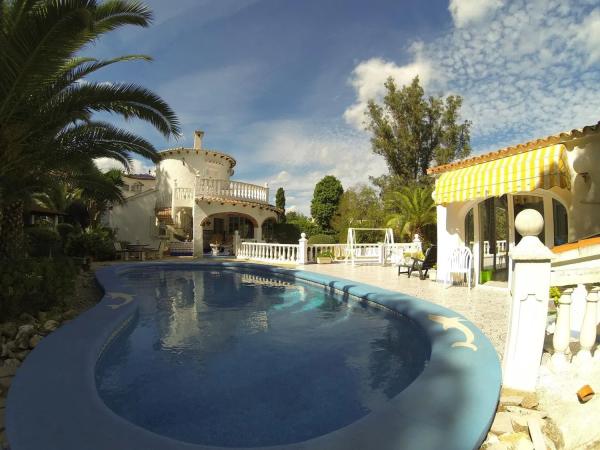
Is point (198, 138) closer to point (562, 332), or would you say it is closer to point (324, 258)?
point (324, 258)

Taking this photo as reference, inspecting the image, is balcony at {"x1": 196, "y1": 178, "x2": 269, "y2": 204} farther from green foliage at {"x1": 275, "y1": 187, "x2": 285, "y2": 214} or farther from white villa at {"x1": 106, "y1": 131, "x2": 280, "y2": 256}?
green foliage at {"x1": 275, "y1": 187, "x2": 285, "y2": 214}

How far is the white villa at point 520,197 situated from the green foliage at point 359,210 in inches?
806

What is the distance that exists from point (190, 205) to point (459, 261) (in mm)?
21955

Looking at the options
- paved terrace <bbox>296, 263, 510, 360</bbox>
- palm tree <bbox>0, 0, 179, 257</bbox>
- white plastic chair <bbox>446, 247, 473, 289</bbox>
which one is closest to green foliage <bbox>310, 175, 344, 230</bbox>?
paved terrace <bbox>296, 263, 510, 360</bbox>

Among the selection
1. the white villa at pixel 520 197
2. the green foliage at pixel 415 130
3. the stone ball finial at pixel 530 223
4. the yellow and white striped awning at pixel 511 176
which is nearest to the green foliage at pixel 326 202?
the green foliage at pixel 415 130

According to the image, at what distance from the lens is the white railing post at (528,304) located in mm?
3715

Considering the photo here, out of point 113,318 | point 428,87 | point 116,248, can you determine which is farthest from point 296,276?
point 428,87

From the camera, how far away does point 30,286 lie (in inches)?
281

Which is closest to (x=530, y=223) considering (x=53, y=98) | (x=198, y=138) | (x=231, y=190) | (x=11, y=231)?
(x=53, y=98)

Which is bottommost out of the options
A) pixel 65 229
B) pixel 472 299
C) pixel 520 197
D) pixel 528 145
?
pixel 472 299

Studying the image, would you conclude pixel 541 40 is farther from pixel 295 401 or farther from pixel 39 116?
pixel 39 116

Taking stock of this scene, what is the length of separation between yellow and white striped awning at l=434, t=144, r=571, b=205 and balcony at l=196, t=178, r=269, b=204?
62.4 feet

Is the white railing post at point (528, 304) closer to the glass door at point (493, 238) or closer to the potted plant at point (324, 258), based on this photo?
the glass door at point (493, 238)

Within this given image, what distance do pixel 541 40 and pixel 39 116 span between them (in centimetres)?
1659
